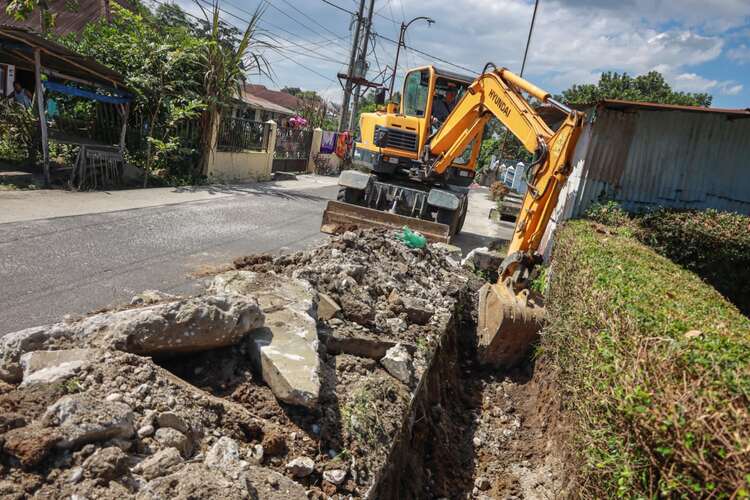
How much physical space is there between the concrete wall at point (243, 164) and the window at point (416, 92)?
6819 millimetres

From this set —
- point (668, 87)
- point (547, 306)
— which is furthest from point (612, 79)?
point (547, 306)

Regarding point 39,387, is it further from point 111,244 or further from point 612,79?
point 612,79

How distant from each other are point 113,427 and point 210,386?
96cm

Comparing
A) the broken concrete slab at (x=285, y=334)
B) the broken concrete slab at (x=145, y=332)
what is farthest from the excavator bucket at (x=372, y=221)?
the broken concrete slab at (x=145, y=332)

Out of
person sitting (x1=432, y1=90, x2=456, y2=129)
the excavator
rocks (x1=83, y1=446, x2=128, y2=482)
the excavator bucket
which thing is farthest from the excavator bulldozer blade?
person sitting (x1=432, y1=90, x2=456, y2=129)

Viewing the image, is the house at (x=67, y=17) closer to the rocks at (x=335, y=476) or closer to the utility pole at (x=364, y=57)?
the utility pole at (x=364, y=57)

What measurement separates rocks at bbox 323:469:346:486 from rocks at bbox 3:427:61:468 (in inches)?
55.4

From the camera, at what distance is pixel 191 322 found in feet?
11.4

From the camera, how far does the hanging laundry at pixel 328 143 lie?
2513 cm

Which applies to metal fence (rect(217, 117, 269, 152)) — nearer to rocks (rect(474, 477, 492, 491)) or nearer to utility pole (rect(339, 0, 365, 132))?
utility pole (rect(339, 0, 365, 132))

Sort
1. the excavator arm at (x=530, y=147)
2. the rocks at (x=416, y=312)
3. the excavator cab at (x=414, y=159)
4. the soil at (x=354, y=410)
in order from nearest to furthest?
the soil at (x=354, y=410) < the rocks at (x=416, y=312) < the excavator arm at (x=530, y=147) < the excavator cab at (x=414, y=159)

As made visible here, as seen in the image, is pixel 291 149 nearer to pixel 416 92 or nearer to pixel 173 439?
pixel 416 92

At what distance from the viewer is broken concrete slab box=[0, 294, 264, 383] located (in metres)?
3.14

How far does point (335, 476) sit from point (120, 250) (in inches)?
220
